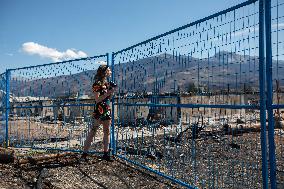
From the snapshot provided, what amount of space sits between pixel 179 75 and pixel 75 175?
2535 millimetres

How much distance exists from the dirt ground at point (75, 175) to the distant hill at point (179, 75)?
156 centimetres

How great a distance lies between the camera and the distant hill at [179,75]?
12.9 feet

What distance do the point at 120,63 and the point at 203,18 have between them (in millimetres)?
2727

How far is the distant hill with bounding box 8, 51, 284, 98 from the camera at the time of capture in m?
3.93

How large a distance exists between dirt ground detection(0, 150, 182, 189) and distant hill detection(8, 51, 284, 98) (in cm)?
156

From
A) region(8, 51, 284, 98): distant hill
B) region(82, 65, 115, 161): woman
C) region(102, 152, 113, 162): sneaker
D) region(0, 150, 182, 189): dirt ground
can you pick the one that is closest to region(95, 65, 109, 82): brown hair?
region(82, 65, 115, 161): woman

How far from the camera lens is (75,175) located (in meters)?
5.89

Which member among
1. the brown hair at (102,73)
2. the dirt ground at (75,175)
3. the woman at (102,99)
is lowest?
the dirt ground at (75,175)

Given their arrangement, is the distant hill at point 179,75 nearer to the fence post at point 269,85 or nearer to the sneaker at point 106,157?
the fence post at point 269,85

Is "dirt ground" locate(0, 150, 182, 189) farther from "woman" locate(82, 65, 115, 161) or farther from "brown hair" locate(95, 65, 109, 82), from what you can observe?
"brown hair" locate(95, 65, 109, 82)

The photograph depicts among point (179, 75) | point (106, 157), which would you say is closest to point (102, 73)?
point (106, 157)

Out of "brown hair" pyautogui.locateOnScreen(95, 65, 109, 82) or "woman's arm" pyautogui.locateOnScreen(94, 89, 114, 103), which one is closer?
"woman's arm" pyautogui.locateOnScreen(94, 89, 114, 103)

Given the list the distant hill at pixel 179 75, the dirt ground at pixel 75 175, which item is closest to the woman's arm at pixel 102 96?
the distant hill at pixel 179 75

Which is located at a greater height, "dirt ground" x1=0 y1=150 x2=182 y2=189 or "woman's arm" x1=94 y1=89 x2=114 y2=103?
"woman's arm" x1=94 y1=89 x2=114 y2=103
